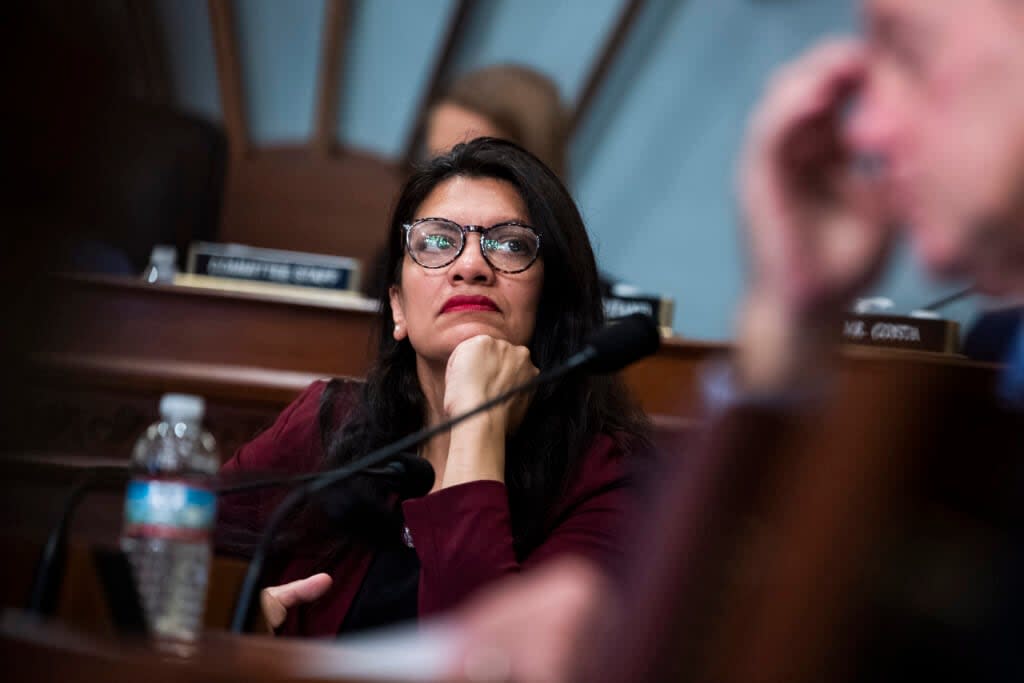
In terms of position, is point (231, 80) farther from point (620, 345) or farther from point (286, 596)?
point (620, 345)

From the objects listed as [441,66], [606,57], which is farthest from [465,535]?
[441,66]

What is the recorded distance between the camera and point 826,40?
1.48 ft

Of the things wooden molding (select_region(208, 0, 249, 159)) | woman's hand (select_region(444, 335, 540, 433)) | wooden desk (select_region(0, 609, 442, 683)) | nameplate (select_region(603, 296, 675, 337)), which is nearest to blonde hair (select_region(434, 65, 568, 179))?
nameplate (select_region(603, 296, 675, 337))

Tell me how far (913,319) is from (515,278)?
0.65 m

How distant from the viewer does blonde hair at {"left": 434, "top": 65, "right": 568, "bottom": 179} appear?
2.42 meters

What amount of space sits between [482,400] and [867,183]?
93 centimetres

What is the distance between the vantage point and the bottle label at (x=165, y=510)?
3.05 feet

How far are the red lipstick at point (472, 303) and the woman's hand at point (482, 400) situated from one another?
5 centimetres

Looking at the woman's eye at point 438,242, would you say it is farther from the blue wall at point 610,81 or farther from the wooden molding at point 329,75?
the wooden molding at point 329,75

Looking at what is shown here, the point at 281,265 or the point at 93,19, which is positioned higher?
the point at 281,265

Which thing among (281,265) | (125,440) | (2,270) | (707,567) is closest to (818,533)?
(707,567)

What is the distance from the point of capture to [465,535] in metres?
1.23

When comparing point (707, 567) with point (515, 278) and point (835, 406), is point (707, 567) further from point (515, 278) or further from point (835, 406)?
point (515, 278)

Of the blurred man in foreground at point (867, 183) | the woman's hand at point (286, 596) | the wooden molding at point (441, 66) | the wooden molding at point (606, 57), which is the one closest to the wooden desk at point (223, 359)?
the woman's hand at point (286, 596)
